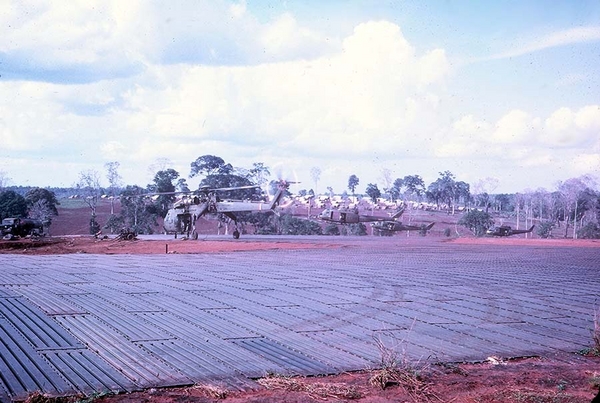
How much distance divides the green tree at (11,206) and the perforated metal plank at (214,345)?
129 ft

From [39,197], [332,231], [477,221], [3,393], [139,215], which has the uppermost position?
[39,197]

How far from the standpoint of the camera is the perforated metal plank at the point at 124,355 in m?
5.64

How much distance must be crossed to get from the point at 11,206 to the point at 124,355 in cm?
4224

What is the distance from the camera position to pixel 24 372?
5.61m

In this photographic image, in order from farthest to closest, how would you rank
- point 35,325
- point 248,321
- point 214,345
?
1. point 248,321
2. point 35,325
3. point 214,345

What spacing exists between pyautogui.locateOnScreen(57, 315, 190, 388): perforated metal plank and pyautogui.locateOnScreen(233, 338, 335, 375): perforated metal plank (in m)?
1.09

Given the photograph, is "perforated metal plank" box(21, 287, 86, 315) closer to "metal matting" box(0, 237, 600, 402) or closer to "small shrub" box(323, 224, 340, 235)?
"metal matting" box(0, 237, 600, 402)

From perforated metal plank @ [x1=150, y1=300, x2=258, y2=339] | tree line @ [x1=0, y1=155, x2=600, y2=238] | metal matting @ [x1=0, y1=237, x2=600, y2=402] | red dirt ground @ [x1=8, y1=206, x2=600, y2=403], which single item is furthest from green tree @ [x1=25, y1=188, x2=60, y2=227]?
red dirt ground @ [x1=8, y1=206, x2=600, y2=403]

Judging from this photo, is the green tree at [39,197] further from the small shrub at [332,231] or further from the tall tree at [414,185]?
the tall tree at [414,185]

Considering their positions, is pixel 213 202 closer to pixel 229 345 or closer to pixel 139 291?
pixel 139 291

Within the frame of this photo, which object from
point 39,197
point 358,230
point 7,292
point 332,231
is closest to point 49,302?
point 7,292

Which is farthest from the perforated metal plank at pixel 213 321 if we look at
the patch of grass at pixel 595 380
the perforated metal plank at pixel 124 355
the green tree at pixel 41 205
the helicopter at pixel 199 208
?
the green tree at pixel 41 205

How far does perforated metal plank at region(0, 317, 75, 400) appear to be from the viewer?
201 inches

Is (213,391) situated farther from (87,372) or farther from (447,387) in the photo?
(447,387)
